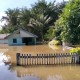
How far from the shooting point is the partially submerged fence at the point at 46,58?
2125 cm

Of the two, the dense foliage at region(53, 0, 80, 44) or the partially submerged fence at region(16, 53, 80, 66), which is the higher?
the dense foliage at region(53, 0, 80, 44)

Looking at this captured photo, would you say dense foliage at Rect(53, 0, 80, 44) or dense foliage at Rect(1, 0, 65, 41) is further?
dense foliage at Rect(1, 0, 65, 41)

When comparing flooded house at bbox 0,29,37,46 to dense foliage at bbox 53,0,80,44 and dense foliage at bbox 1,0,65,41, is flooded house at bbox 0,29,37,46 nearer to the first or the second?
dense foliage at bbox 1,0,65,41

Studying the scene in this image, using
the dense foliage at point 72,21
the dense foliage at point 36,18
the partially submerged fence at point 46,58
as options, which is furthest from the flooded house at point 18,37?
the partially submerged fence at point 46,58

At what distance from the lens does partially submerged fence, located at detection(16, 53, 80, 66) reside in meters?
21.2

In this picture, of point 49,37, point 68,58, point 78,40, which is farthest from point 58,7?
point 68,58

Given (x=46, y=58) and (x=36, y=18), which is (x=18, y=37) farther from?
(x=46, y=58)

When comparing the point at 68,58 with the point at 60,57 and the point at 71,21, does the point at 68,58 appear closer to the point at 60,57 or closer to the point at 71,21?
the point at 60,57

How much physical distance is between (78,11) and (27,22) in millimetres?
39843

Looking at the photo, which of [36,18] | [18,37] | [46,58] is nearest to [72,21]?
[46,58]

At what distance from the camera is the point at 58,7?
7400 cm

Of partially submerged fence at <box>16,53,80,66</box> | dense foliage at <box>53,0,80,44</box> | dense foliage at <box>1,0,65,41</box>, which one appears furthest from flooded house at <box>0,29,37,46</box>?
partially submerged fence at <box>16,53,80,66</box>

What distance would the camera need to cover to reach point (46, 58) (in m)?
22.6

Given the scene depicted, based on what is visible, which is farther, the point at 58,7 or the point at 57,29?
the point at 58,7
